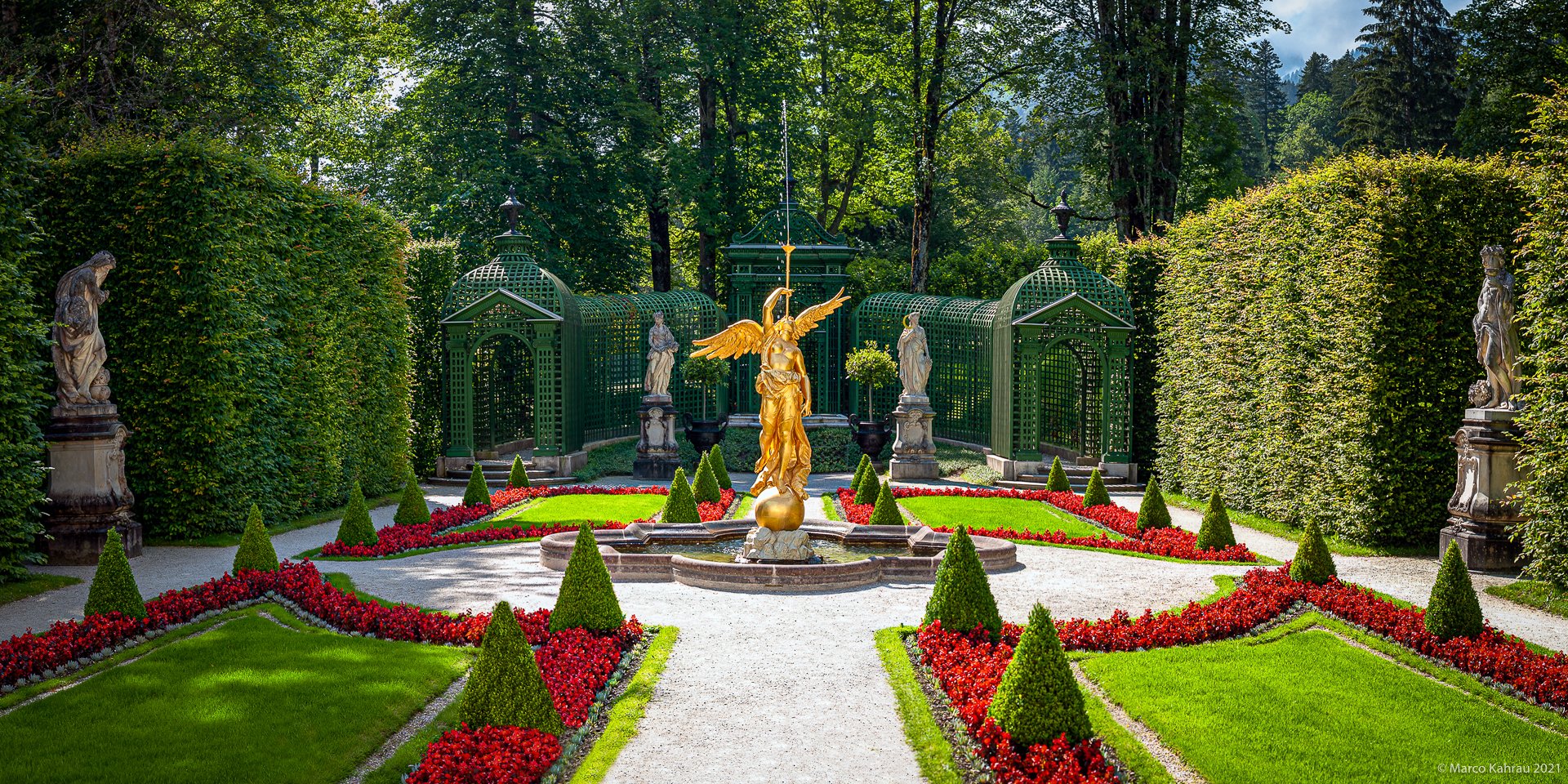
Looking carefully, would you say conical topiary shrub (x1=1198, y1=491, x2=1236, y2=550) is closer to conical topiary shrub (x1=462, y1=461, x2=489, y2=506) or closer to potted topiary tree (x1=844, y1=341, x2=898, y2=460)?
conical topiary shrub (x1=462, y1=461, x2=489, y2=506)

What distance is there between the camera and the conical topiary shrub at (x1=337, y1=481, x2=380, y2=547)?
1517 cm

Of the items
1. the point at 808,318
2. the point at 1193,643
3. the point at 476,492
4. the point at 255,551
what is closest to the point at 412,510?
the point at 476,492

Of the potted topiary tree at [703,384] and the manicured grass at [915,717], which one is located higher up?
the potted topiary tree at [703,384]

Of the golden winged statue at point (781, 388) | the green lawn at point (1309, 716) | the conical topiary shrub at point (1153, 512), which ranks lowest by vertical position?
the green lawn at point (1309, 716)

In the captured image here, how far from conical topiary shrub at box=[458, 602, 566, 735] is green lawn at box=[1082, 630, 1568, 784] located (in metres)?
4.45

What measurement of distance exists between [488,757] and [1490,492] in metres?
12.9

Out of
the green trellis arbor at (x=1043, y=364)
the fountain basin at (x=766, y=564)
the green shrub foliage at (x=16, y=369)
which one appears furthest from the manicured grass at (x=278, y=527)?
the green trellis arbor at (x=1043, y=364)

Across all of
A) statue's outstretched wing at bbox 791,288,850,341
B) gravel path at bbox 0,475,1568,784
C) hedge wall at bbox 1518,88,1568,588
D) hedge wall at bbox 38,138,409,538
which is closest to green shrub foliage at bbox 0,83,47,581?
gravel path at bbox 0,475,1568,784

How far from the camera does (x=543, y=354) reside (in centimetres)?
2470

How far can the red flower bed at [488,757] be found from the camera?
6.63 m

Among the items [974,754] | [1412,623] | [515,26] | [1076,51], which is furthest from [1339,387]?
[515,26]

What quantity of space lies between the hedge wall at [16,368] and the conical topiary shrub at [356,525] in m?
3.52

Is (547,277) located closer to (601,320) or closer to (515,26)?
(601,320)

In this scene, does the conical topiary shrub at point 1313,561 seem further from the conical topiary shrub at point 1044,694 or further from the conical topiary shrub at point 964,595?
the conical topiary shrub at point 1044,694
